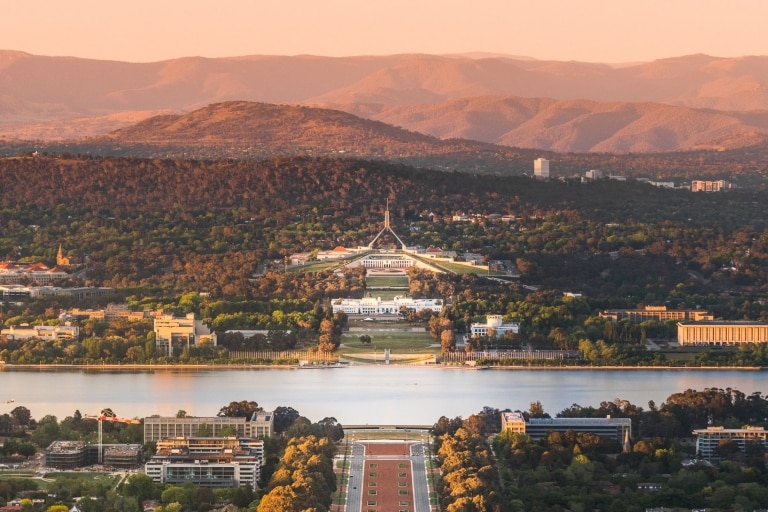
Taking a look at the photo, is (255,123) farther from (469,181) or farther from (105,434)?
(105,434)

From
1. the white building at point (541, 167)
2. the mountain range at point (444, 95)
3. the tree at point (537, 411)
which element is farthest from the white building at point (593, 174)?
the tree at point (537, 411)

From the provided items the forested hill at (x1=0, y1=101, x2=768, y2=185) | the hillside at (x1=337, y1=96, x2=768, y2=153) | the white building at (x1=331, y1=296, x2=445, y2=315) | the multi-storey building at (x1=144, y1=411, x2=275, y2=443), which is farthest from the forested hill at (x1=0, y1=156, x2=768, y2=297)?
the hillside at (x1=337, y1=96, x2=768, y2=153)

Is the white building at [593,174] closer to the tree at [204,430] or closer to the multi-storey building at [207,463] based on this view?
the tree at [204,430]

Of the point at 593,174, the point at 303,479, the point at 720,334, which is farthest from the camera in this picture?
the point at 593,174

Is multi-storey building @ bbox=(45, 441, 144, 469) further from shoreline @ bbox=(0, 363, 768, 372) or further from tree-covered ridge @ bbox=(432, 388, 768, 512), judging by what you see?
shoreline @ bbox=(0, 363, 768, 372)

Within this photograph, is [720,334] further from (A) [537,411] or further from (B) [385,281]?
(A) [537,411]

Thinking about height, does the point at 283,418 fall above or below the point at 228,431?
above

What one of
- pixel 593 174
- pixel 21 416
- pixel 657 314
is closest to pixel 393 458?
pixel 21 416

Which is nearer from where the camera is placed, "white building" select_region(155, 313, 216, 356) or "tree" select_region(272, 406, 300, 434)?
"tree" select_region(272, 406, 300, 434)
